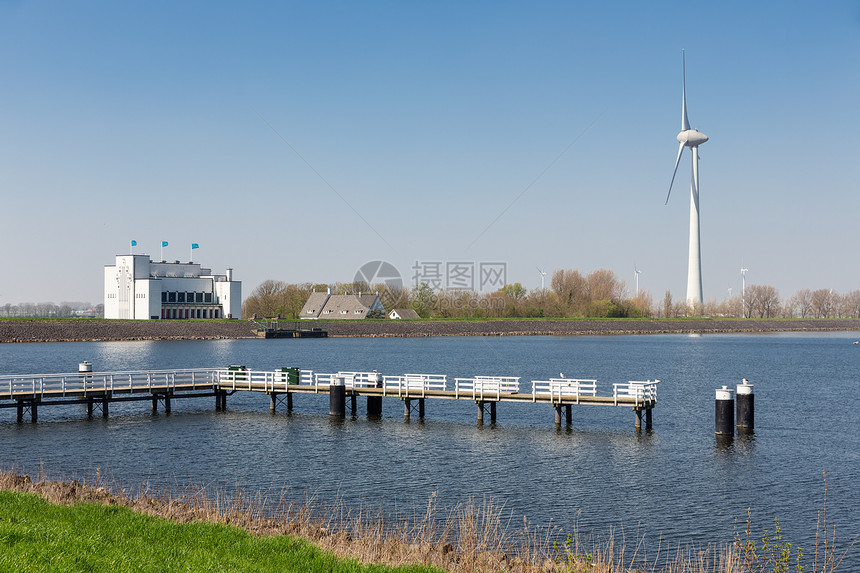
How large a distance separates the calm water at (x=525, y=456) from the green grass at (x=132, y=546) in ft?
29.1

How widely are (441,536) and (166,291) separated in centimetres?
14449

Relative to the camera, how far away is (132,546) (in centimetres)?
1606

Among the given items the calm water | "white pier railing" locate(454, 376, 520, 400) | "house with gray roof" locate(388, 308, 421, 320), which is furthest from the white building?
"white pier railing" locate(454, 376, 520, 400)

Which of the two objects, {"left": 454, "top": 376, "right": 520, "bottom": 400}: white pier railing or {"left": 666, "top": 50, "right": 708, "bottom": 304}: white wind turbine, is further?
{"left": 666, "top": 50, "right": 708, "bottom": 304}: white wind turbine

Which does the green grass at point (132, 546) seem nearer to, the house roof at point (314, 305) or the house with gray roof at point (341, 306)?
the house with gray roof at point (341, 306)

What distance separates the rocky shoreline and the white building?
902 centimetres

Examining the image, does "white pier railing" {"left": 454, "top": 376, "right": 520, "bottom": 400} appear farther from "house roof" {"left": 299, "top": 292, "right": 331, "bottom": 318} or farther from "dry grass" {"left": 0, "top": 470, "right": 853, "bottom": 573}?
"house roof" {"left": 299, "top": 292, "right": 331, "bottom": 318}

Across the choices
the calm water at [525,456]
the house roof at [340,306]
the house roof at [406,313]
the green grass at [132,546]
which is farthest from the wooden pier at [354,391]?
the house roof at [406,313]

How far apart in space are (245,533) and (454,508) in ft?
28.4

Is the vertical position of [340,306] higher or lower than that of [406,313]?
higher

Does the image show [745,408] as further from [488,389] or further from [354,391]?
[354,391]

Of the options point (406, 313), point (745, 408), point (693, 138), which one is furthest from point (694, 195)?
point (745, 408)

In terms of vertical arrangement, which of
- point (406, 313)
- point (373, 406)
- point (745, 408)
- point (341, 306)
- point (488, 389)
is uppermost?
point (341, 306)

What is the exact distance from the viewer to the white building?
150875 millimetres
